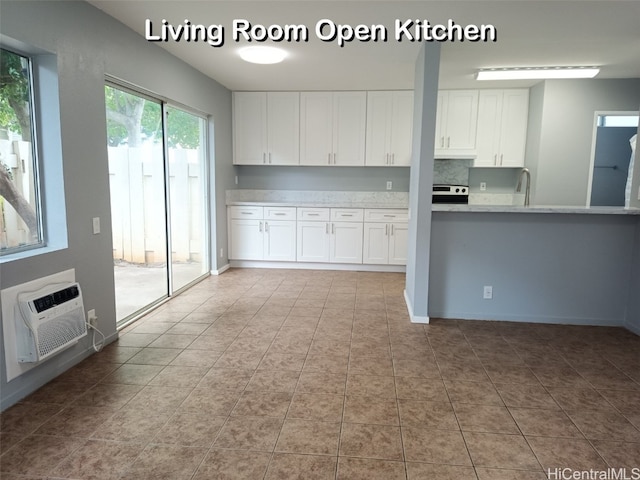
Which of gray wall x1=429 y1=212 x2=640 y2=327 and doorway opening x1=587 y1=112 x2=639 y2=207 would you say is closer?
gray wall x1=429 y1=212 x2=640 y2=327

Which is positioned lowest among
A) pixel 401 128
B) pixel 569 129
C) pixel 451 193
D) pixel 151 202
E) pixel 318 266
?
pixel 318 266

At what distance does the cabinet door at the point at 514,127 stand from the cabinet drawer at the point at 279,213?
3.01 metres

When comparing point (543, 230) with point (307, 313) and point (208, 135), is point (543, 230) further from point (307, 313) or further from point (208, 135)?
point (208, 135)

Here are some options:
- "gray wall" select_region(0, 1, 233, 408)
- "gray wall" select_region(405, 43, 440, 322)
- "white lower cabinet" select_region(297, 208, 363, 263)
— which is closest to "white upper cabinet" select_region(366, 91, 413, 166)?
"white lower cabinet" select_region(297, 208, 363, 263)

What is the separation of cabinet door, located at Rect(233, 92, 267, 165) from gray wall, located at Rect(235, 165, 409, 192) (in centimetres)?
31

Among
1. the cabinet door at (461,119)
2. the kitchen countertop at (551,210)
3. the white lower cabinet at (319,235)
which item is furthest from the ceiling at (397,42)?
the white lower cabinet at (319,235)

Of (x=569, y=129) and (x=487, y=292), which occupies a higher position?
(x=569, y=129)

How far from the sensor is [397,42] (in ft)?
12.1

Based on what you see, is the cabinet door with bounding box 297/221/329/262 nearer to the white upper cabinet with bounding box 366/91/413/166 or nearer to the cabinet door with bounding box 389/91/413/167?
the white upper cabinet with bounding box 366/91/413/166

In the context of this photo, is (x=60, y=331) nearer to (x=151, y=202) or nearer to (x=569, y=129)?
(x=151, y=202)

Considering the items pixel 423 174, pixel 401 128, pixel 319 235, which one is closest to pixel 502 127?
pixel 401 128

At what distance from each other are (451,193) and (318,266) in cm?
220

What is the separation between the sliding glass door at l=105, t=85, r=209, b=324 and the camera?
356 cm

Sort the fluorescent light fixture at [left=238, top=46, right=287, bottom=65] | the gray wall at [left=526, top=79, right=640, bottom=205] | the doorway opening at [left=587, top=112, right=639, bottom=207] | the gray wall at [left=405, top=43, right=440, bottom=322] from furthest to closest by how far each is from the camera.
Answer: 1. the doorway opening at [left=587, top=112, right=639, bottom=207]
2. the gray wall at [left=526, top=79, right=640, bottom=205]
3. the fluorescent light fixture at [left=238, top=46, right=287, bottom=65]
4. the gray wall at [left=405, top=43, right=440, bottom=322]
